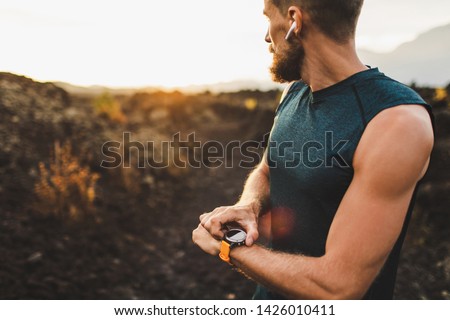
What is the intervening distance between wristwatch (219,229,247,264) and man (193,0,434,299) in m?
0.02

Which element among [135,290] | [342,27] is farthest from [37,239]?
[342,27]

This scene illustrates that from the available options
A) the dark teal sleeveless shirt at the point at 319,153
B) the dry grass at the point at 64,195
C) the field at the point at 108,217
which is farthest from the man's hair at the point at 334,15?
the dry grass at the point at 64,195

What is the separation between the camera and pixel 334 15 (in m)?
1.60

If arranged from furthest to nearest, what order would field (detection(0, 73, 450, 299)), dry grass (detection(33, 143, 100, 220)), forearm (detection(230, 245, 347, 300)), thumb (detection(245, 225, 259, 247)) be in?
dry grass (detection(33, 143, 100, 220))
field (detection(0, 73, 450, 299))
thumb (detection(245, 225, 259, 247))
forearm (detection(230, 245, 347, 300))

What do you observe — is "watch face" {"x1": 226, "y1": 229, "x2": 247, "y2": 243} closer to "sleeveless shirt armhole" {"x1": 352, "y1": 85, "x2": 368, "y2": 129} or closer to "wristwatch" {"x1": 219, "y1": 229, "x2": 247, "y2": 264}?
"wristwatch" {"x1": 219, "y1": 229, "x2": 247, "y2": 264}

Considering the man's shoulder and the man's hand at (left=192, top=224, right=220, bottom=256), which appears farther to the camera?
the man's hand at (left=192, top=224, right=220, bottom=256)

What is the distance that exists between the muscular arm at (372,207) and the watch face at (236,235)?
30 centimetres

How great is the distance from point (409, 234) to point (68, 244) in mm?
4555

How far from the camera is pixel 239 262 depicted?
1.53m

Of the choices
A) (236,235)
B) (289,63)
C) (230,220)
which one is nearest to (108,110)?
(289,63)

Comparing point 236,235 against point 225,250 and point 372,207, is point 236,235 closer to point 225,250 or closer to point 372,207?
point 225,250

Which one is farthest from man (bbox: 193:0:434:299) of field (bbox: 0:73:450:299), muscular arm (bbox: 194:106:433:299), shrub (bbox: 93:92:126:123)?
shrub (bbox: 93:92:126:123)

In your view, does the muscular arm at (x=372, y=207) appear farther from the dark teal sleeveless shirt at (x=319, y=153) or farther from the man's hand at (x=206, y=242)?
the man's hand at (x=206, y=242)

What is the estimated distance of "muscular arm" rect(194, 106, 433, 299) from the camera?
1.16 m
